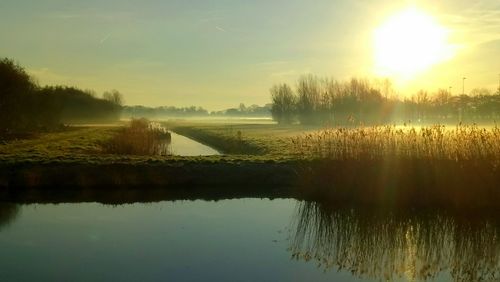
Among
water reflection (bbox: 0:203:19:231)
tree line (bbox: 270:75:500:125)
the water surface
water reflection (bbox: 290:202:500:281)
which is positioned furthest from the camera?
tree line (bbox: 270:75:500:125)

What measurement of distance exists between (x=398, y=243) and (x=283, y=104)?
85.3 meters

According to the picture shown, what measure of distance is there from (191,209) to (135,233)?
3353 millimetres

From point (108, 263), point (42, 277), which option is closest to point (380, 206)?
point (108, 263)

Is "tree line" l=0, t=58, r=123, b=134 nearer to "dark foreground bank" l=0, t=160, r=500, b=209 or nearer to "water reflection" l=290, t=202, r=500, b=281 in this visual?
"dark foreground bank" l=0, t=160, r=500, b=209

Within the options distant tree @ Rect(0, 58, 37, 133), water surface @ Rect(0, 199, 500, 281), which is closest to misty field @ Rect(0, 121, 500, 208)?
water surface @ Rect(0, 199, 500, 281)

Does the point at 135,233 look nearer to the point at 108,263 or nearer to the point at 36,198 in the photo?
the point at 108,263

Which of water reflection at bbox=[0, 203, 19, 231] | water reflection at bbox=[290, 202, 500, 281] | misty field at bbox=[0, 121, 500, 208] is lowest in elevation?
water reflection at bbox=[290, 202, 500, 281]

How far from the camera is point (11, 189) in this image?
727 inches

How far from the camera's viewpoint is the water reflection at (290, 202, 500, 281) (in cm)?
953

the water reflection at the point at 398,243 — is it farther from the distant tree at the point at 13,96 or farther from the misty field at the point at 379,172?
the distant tree at the point at 13,96

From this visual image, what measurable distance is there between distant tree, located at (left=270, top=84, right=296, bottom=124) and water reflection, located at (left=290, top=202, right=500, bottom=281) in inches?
3141

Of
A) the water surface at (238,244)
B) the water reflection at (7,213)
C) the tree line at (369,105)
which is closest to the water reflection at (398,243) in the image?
the water surface at (238,244)

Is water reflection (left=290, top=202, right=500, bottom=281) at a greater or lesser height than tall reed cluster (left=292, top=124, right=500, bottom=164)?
lesser

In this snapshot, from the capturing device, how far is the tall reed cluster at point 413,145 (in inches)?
614
